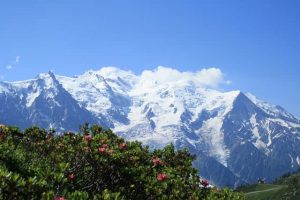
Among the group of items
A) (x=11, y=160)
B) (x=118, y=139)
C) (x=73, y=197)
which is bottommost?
(x=73, y=197)

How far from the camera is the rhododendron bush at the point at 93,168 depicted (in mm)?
17516

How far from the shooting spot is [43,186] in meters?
13.6

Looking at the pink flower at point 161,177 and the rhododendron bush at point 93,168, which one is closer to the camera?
the rhododendron bush at point 93,168

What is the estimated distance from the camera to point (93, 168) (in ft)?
65.4

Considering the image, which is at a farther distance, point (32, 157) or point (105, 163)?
point (32, 157)

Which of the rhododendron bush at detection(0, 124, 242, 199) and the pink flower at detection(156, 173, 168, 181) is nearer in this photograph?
the rhododendron bush at detection(0, 124, 242, 199)

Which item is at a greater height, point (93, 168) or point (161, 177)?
point (93, 168)

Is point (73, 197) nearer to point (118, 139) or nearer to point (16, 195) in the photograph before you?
point (16, 195)

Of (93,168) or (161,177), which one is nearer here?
(93,168)

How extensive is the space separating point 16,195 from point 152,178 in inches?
321

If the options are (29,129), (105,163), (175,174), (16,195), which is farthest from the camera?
(29,129)

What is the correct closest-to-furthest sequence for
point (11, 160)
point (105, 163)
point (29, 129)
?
1. point (11, 160)
2. point (105, 163)
3. point (29, 129)

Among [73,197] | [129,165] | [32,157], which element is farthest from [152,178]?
[73,197]

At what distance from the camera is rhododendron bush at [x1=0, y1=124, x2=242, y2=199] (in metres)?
17.5
